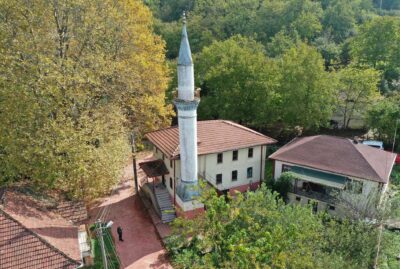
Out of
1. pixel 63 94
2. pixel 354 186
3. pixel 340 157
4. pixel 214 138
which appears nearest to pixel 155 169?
pixel 214 138

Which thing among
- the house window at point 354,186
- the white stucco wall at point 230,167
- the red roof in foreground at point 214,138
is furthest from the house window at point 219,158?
the house window at point 354,186

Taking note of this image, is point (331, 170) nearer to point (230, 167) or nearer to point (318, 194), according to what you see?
point (318, 194)

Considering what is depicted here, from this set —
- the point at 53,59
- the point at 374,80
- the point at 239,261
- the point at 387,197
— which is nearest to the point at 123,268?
the point at 239,261

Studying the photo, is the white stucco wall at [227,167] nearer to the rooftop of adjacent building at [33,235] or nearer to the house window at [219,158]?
the house window at [219,158]

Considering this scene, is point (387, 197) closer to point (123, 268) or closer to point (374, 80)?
point (123, 268)

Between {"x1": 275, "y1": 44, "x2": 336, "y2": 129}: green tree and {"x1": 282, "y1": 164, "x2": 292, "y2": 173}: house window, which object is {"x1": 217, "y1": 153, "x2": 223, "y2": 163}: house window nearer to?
{"x1": 282, "y1": 164, "x2": 292, "y2": 173}: house window

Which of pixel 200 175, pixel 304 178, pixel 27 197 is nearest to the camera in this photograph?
pixel 27 197

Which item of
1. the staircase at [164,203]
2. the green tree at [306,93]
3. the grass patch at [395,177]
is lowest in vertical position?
the staircase at [164,203]
